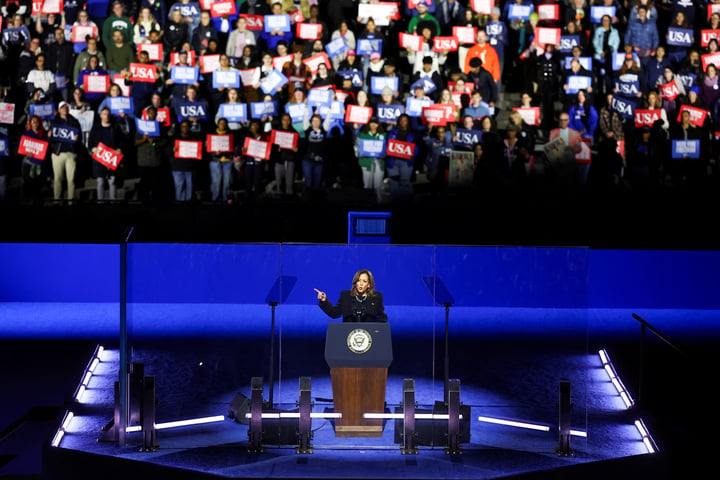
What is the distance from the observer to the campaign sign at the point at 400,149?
19328 mm

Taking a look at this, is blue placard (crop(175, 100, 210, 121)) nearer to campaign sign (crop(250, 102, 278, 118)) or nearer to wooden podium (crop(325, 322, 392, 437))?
campaign sign (crop(250, 102, 278, 118))

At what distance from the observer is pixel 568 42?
21.5m

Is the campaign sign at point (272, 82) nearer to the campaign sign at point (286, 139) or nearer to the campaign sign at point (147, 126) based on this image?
the campaign sign at point (286, 139)

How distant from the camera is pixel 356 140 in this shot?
20.1m

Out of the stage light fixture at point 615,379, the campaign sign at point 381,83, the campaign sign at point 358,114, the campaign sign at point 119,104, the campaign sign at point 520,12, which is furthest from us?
the campaign sign at point 520,12

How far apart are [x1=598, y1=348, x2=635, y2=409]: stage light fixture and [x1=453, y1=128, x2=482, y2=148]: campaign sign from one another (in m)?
5.96

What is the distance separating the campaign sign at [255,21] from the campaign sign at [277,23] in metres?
0.20

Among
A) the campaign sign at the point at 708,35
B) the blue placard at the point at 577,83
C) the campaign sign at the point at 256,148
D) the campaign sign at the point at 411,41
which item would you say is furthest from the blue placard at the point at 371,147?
the campaign sign at the point at 708,35

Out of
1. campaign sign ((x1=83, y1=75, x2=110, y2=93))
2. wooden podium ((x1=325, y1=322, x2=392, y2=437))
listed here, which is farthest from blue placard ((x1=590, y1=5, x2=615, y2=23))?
wooden podium ((x1=325, y1=322, x2=392, y2=437))

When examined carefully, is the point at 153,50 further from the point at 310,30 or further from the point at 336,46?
the point at 336,46

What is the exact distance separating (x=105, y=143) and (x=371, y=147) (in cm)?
448

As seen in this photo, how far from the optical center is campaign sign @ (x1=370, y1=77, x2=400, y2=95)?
20656 mm

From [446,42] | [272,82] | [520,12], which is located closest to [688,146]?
[520,12]

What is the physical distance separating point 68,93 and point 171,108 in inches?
101
